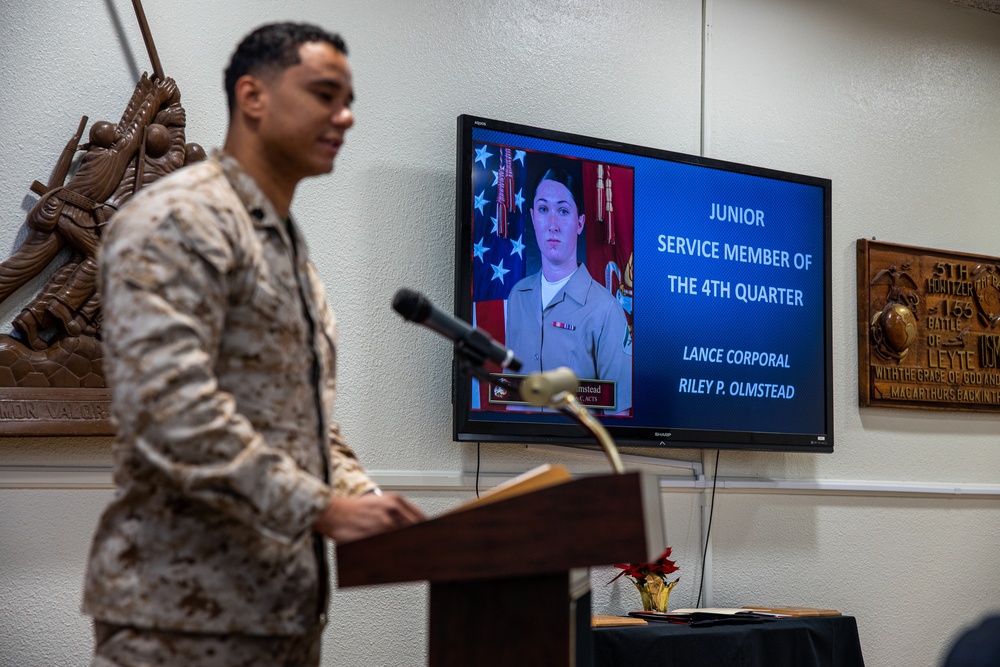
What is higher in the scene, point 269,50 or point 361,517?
point 269,50

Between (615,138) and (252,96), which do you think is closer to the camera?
(252,96)

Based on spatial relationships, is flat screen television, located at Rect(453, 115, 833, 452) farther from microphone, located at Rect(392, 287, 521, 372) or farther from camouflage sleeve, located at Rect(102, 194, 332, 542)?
camouflage sleeve, located at Rect(102, 194, 332, 542)

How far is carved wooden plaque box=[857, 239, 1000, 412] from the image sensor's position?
4551 millimetres

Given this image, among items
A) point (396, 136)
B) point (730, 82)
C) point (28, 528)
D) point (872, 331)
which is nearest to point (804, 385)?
point (872, 331)

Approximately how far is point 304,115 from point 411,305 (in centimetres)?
34

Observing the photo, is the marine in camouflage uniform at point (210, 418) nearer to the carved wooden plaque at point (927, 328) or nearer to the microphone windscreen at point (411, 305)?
the microphone windscreen at point (411, 305)

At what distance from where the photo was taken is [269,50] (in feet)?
5.60

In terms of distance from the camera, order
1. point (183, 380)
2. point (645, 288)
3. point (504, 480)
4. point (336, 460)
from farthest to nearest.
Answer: point (645, 288) < point (504, 480) < point (336, 460) < point (183, 380)

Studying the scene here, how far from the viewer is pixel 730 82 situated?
437 centimetres

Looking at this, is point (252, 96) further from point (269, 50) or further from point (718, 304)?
point (718, 304)

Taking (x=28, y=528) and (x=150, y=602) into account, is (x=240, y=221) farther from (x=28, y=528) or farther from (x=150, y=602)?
(x=28, y=528)

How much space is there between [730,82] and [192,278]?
3.34m

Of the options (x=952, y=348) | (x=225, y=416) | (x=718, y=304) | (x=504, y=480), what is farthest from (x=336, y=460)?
(x=952, y=348)

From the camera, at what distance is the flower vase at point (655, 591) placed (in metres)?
3.78
